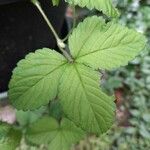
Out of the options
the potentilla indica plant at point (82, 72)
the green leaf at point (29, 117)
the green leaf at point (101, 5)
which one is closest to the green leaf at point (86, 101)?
the potentilla indica plant at point (82, 72)

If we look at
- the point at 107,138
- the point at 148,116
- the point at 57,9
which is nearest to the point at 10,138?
the point at 57,9

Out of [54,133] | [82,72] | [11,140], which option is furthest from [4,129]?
[82,72]

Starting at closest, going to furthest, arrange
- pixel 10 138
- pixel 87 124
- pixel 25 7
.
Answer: pixel 87 124
pixel 10 138
pixel 25 7

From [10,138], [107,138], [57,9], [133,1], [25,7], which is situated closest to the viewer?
[10,138]

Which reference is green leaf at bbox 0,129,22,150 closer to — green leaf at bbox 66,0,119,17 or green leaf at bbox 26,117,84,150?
green leaf at bbox 26,117,84,150

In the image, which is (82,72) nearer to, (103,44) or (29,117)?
(103,44)

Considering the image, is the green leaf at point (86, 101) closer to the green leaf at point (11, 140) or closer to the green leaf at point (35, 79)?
the green leaf at point (35, 79)

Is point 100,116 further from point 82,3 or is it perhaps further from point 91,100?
point 82,3

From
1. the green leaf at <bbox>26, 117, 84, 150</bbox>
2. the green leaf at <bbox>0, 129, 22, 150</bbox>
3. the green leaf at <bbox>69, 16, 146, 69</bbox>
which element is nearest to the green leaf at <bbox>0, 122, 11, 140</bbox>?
the green leaf at <bbox>0, 129, 22, 150</bbox>
